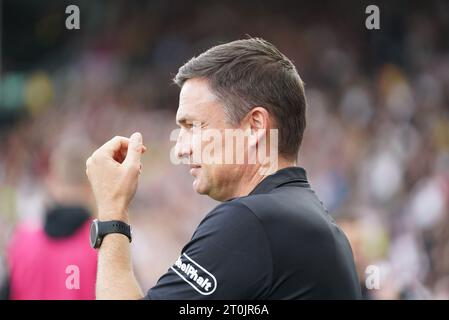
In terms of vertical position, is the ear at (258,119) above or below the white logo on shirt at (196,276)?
above

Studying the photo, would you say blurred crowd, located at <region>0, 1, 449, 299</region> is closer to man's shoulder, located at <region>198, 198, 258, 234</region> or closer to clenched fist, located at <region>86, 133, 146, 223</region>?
clenched fist, located at <region>86, 133, 146, 223</region>

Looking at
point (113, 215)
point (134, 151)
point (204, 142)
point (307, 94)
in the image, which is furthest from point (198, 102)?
point (307, 94)

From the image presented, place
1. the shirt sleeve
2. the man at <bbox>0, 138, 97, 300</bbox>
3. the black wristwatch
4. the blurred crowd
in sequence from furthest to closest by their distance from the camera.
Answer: the blurred crowd
the man at <bbox>0, 138, 97, 300</bbox>
the black wristwatch
the shirt sleeve

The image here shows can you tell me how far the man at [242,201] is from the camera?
1994 mm

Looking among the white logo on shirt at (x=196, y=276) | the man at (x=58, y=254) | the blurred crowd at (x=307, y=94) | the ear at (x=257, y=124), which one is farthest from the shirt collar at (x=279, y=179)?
the blurred crowd at (x=307, y=94)

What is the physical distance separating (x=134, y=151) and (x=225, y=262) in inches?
19.5

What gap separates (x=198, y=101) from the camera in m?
2.37

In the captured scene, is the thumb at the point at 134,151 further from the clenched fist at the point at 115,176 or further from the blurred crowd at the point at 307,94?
the blurred crowd at the point at 307,94

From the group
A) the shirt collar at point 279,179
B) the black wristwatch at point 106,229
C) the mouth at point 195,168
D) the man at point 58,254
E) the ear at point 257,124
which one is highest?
the ear at point 257,124

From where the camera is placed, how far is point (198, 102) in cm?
237

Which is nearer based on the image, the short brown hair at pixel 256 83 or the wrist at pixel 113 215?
the wrist at pixel 113 215

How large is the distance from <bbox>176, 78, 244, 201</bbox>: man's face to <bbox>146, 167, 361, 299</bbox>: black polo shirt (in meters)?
0.26

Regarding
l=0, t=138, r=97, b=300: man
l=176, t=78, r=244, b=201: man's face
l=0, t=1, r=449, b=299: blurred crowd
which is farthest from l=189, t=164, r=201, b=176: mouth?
l=0, t=1, r=449, b=299: blurred crowd

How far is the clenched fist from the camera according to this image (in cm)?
223
